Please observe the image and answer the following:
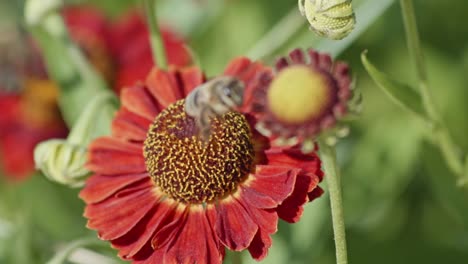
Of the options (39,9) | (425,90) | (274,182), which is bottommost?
(425,90)

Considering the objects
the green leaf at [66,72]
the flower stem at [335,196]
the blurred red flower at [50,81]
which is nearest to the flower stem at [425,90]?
the flower stem at [335,196]

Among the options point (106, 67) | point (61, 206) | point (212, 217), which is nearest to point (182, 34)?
point (106, 67)

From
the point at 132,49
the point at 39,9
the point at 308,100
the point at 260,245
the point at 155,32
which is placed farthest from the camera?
the point at 132,49

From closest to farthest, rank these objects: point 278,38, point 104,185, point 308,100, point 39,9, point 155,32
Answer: point 308,100 < point 104,185 < point 155,32 < point 39,9 < point 278,38

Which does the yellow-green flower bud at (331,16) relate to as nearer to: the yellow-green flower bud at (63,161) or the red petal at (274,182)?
the red petal at (274,182)

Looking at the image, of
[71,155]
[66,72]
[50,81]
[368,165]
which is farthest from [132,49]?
[71,155]

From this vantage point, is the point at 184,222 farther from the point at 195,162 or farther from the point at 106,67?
the point at 106,67

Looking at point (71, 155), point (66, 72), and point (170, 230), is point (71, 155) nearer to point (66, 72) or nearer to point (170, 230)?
point (170, 230)

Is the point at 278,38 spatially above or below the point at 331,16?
below
